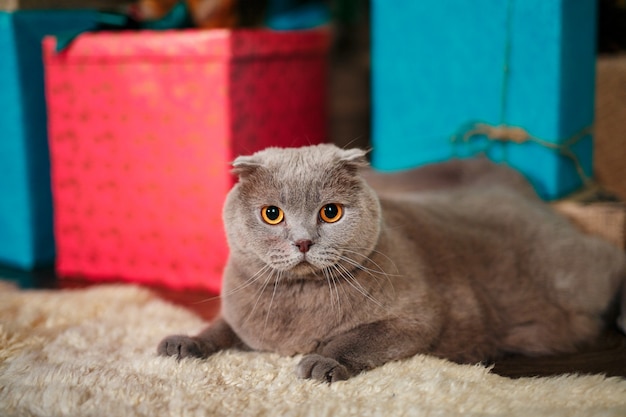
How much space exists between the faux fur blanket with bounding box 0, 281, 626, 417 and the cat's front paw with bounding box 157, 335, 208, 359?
0.08ft

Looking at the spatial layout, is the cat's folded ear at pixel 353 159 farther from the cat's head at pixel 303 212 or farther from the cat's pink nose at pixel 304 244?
the cat's pink nose at pixel 304 244

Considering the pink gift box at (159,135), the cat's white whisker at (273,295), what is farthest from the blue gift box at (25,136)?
the cat's white whisker at (273,295)

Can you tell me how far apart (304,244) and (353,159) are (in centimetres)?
20

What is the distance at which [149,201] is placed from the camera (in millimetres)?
2100

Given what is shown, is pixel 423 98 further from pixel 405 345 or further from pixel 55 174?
pixel 55 174

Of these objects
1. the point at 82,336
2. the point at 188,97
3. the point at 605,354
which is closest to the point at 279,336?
the point at 82,336

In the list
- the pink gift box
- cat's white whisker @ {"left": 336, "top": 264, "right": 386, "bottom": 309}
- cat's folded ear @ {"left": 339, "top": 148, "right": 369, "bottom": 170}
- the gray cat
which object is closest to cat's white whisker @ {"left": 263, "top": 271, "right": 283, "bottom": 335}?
the gray cat

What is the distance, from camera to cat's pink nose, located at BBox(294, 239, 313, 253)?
1216 millimetres

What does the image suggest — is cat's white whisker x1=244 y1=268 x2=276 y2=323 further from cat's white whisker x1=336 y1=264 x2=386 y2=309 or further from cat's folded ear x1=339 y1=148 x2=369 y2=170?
cat's folded ear x1=339 y1=148 x2=369 y2=170

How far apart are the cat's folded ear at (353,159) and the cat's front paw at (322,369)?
14.5 inches

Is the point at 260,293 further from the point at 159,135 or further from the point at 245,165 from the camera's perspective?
the point at 159,135

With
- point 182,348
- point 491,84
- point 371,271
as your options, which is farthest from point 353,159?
point 491,84

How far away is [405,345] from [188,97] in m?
1.03

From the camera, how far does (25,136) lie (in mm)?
2221
